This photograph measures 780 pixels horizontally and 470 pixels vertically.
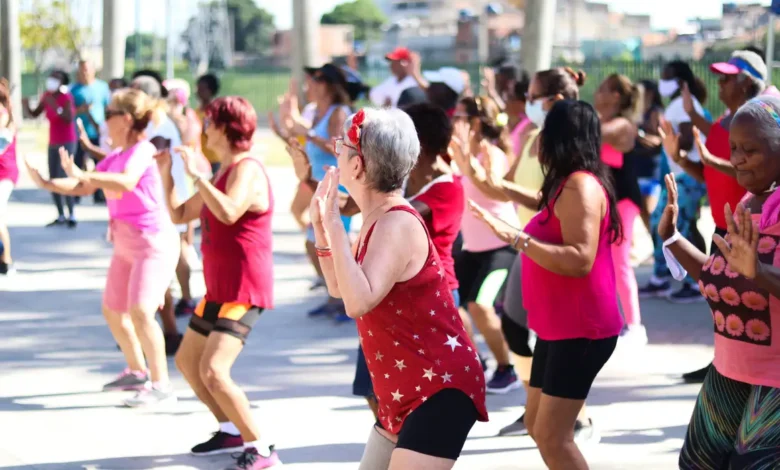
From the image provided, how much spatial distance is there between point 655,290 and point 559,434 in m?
6.33

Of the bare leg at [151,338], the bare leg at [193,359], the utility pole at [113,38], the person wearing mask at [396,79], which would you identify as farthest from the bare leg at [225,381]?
the utility pole at [113,38]

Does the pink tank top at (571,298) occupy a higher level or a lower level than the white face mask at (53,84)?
lower

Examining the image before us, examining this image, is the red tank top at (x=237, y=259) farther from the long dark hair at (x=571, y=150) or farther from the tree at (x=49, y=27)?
the tree at (x=49, y=27)

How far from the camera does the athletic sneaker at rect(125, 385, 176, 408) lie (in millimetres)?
6980

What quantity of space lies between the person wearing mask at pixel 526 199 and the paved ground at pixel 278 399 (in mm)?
144

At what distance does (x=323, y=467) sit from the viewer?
19.2 ft

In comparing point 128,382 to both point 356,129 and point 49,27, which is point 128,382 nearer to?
point 356,129

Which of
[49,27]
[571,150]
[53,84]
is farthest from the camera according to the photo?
[49,27]

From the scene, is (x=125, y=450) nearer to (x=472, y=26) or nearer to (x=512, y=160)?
(x=512, y=160)

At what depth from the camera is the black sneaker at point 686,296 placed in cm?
1023

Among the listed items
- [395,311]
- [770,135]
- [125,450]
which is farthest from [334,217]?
[125,450]

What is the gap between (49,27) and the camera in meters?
53.5

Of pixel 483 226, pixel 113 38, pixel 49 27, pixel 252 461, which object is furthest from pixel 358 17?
pixel 252 461

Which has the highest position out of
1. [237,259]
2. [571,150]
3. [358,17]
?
[358,17]
